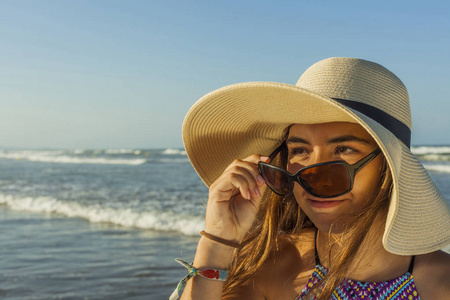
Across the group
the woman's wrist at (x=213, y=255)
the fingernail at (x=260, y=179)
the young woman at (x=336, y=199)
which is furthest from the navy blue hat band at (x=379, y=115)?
the woman's wrist at (x=213, y=255)

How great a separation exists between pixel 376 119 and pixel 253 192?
634 mm

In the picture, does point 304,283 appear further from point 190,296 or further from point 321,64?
point 321,64

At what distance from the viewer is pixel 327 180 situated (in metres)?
1.85

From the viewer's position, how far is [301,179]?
6.34 feet

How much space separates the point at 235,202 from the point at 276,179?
229mm

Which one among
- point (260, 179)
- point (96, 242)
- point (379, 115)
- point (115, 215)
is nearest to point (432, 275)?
point (379, 115)

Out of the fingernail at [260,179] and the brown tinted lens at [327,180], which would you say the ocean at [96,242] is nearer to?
the fingernail at [260,179]

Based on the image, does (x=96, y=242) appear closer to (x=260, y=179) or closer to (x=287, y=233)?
(x=287, y=233)

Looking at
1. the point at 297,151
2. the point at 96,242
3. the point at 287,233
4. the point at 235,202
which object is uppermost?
the point at 297,151

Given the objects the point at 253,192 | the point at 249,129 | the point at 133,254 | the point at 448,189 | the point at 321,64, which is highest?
the point at 321,64

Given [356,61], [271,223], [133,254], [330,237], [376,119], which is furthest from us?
[133,254]

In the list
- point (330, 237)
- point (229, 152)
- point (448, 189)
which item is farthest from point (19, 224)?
point (448, 189)

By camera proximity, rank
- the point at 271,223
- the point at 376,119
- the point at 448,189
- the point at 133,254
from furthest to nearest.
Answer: the point at 448,189 → the point at 133,254 → the point at 271,223 → the point at 376,119

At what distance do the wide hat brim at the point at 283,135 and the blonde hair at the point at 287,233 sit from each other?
0.45 ft
